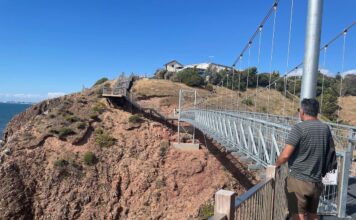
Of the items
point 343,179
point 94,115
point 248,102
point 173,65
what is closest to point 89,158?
point 94,115

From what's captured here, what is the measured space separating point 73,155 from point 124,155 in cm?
348

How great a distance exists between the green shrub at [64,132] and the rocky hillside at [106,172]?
0.06m

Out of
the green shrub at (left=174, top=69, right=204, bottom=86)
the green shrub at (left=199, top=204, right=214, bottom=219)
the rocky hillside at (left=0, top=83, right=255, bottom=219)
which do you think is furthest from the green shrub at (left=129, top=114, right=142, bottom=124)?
the green shrub at (left=174, top=69, right=204, bottom=86)

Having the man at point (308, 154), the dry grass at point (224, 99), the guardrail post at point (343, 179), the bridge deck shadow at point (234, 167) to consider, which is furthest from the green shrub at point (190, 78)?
the man at point (308, 154)

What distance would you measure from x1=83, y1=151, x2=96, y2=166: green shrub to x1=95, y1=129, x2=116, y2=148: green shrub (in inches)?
55.5

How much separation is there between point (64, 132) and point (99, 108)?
16.6ft

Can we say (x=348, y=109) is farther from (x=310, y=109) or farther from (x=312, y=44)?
(x=310, y=109)

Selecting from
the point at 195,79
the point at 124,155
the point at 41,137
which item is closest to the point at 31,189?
the point at 41,137

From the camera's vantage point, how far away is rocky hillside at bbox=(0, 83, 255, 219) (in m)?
20.3

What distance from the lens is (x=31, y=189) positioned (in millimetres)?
20906

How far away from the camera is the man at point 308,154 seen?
3.35m

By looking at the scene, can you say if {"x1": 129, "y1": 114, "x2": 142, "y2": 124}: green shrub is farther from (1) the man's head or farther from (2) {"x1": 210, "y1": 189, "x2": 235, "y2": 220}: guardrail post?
(2) {"x1": 210, "y1": 189, "x2": 235, "y2": 220}: guardrail post

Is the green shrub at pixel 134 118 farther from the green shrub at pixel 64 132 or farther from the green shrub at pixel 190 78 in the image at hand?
Result: the green shrub at pixel 190 78

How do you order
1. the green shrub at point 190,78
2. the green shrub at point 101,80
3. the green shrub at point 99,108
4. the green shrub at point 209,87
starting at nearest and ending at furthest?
the green shrub at point 99,108, the green shrub at point 190,78, the green shrub at point 209,87, the green shrub at point 101,80
